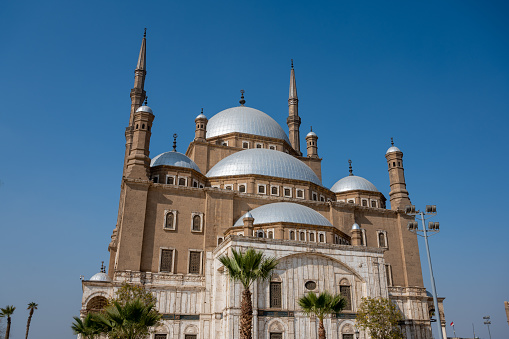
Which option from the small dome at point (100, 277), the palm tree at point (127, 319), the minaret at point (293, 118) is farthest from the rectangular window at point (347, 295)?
the minaret at point (293, 118)

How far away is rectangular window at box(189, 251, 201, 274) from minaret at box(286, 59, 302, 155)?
19357 mm

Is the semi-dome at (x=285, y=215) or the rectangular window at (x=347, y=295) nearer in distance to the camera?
the rectangular window at (x=347, y=295)

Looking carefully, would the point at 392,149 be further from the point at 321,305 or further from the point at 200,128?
the point at 321,305

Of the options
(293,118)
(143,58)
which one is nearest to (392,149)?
(293,118)

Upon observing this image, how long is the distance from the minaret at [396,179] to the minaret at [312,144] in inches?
293

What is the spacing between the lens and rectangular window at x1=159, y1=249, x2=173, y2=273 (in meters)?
28.2

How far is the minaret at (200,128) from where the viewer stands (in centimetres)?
3925

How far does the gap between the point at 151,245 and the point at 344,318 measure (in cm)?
1305

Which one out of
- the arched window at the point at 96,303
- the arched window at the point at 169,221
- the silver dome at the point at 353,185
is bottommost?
the arched window at the point at 96,303

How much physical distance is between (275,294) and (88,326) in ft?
34.9

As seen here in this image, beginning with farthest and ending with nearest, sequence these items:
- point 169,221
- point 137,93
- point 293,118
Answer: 1. point 293,118
2. point 137,93
3. point 169,221

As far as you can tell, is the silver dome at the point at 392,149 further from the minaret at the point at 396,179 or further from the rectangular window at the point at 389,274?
the rectangular window at the point at 389,274

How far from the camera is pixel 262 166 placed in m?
34.8

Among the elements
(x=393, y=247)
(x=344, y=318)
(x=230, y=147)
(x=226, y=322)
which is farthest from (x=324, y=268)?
(x=230, y=147)
